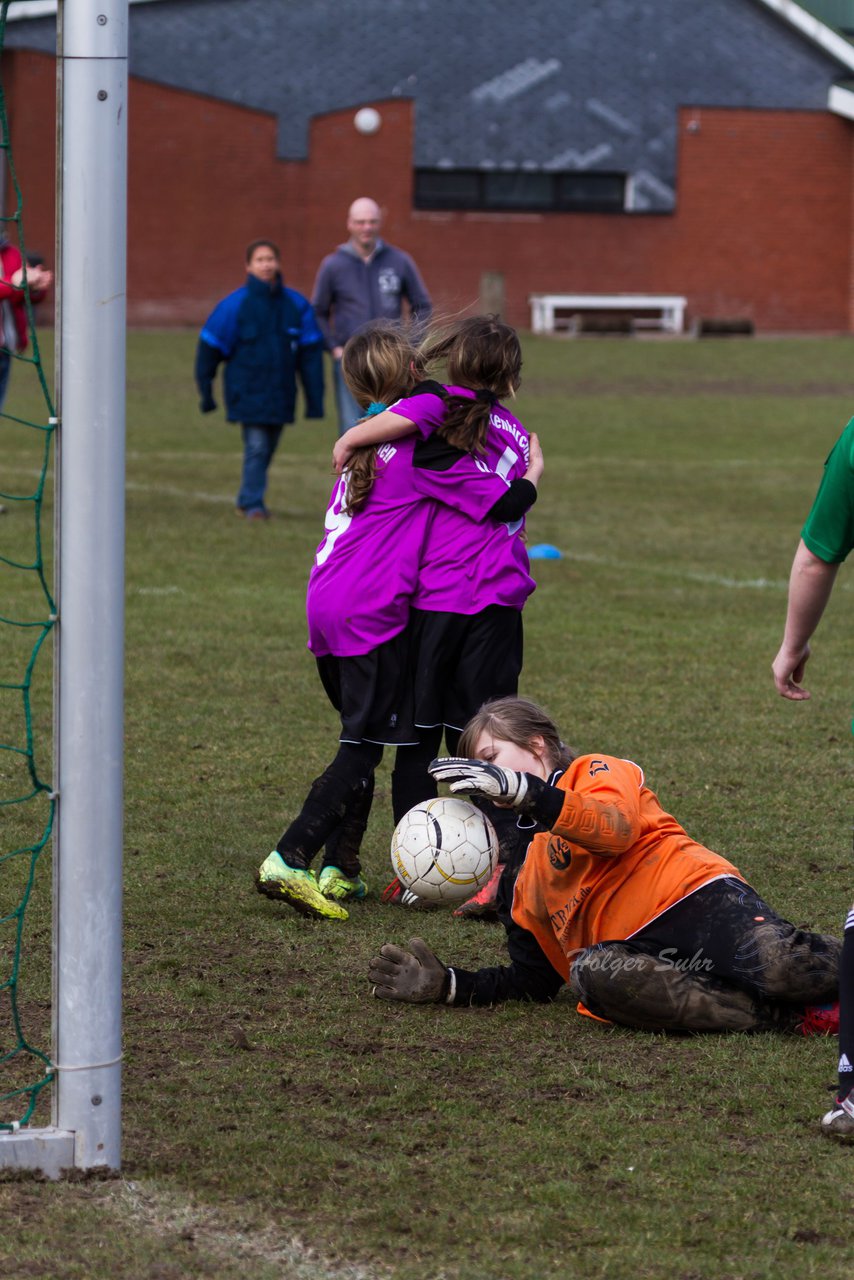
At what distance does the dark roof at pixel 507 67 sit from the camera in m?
35.6

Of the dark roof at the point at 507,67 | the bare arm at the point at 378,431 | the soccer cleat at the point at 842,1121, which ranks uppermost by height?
the dark roof at the point at 507,67

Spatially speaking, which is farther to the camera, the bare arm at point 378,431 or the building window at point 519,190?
the building window at point 519,190

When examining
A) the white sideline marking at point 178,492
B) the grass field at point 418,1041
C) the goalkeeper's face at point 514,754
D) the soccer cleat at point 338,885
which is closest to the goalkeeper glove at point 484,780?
the goalkeeper's face at point 514,754

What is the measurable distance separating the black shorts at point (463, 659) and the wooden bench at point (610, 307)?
1240 inches

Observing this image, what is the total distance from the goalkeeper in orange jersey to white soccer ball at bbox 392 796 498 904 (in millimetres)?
109

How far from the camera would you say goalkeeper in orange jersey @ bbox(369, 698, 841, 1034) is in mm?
3762

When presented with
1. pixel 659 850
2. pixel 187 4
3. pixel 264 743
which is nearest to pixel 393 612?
pixel 659 850

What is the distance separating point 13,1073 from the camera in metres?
3.54

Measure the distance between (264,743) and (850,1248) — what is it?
13.3 feet

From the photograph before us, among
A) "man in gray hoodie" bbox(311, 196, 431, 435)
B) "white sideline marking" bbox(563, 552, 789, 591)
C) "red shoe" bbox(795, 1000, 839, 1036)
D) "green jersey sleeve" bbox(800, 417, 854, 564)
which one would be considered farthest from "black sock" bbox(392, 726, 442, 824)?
"man in gray hoodie" bbox(311, 196, 431, 435)

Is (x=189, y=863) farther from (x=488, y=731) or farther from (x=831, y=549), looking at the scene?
(x=831, y=549)

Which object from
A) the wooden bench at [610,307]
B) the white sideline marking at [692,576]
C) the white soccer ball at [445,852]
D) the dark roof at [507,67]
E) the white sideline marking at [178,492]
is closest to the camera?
the white soccer ball at [445,852]

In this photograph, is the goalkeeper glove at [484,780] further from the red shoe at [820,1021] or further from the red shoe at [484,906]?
the red shoe at [484,906]

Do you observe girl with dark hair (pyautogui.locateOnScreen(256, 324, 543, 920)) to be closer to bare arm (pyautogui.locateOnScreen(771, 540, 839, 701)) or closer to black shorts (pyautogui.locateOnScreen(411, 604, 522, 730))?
black shorts (pyautogui.locateOnScreen(411, 604, 522, 730))
